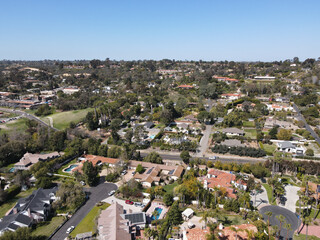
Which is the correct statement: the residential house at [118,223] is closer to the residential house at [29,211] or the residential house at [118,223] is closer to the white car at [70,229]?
the white car at [70,229]

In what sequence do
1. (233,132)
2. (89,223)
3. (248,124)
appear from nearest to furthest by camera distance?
(89,223), (233,132), (248,124)

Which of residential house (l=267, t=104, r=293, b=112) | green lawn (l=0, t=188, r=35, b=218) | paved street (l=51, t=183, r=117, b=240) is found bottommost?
green lawn (l=0, t=188, r=35, b=218)

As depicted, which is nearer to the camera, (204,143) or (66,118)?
(204,143)

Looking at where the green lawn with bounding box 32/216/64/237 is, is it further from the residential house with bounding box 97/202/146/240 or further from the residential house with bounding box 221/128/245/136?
the residential house with bounding box 221/128/245/136

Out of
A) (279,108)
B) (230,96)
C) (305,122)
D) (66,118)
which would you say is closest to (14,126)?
(66,118)

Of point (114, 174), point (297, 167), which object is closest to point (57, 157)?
point (114, 174)

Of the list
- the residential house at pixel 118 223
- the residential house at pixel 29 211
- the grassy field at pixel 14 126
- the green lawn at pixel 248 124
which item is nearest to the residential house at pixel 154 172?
the residential house at pixel 118 223

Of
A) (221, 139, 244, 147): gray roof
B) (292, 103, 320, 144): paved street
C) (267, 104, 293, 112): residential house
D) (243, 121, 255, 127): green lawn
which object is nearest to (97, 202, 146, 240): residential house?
(221, 139, 244, 147): gray roof

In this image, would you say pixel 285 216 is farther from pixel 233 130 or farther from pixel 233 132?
pixel 233 130
